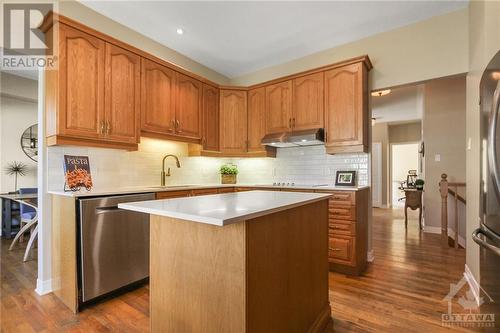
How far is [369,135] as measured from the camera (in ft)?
10.4

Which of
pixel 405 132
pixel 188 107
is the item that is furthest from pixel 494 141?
pixel 405 132

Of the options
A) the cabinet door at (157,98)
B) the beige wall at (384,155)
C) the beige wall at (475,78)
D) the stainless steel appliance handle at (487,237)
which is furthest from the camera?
the beige wall at (384,155)

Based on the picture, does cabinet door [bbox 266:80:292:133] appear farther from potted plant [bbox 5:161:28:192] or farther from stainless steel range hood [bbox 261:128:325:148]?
potted plant [bbox 5:161:28:192]

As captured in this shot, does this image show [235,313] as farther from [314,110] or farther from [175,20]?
[175,20]

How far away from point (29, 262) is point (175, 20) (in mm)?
3467

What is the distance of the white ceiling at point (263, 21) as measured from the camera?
261 cm

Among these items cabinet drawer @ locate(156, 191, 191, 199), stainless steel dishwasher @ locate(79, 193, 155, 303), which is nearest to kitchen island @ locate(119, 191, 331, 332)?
stainless steel dishwasher @ locate(79, 193, 155, 303)

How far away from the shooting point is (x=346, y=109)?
120 inches

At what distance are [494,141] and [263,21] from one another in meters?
2.61

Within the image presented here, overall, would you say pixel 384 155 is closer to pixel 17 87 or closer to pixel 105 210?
pixel 105 210

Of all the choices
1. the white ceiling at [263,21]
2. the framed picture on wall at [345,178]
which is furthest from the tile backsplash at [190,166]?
the white ceiling at [263,21]

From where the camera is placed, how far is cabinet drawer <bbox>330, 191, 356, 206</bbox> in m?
2.70

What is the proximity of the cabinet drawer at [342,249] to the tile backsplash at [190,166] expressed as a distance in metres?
0.87

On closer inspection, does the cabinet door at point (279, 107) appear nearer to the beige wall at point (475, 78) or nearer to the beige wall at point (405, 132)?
the beige wall at point (475, 78)
